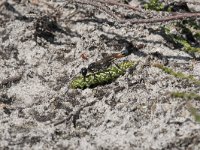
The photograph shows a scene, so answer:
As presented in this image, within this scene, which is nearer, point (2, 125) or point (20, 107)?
point (2, 125)

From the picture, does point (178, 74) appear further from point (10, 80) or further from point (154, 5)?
point (10, 80)

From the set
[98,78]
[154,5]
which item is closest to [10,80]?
[98,78]

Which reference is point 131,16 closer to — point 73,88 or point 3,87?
point 73,88

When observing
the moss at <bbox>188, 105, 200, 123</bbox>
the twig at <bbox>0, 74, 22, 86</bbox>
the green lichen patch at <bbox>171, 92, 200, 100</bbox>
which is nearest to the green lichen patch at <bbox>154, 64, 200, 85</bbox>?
the green lichen patch at <bbox>171, 92, 200, 100</bbox>

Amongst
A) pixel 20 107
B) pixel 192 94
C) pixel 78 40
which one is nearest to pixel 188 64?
pixel 192 94

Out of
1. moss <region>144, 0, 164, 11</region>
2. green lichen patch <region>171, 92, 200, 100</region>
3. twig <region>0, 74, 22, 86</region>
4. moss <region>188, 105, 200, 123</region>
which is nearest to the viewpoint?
moss <region>188, 105, 200, 123</region>

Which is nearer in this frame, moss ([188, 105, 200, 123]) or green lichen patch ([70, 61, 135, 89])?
moss ([188, 105, 200, 123])

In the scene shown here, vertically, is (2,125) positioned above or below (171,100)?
below

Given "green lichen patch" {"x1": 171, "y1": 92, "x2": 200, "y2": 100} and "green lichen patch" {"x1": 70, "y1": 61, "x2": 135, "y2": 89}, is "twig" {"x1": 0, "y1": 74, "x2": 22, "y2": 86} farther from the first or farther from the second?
"green lichen patch" {"x1": 171, "y1": 92, "x2": 200, "y2": 100}

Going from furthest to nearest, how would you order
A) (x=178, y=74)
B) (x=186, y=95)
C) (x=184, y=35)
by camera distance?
1. (x=184, y=35)
2. (x=178, y=74)
3. (x=186, y=95)

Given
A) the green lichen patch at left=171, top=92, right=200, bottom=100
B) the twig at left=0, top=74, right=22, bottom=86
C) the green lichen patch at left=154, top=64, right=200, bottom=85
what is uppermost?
the green lichen patch at left=154, top=64, right=200, bottom=85

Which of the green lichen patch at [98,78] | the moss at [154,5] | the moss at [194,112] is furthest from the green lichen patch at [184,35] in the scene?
the moss at [194,112]
